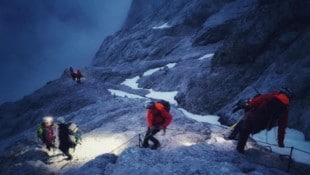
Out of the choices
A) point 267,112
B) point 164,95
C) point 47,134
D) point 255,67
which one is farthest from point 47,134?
point 164,95

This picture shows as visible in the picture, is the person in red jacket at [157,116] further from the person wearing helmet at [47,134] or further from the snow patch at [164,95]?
the snow patch at [164,95]

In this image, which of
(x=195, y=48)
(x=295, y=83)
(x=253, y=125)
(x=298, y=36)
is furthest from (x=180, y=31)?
(x=253, y=125)

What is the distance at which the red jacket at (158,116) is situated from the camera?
15.0m

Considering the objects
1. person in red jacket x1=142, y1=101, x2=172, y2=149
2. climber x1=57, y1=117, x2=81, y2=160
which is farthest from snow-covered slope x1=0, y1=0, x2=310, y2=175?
person in red jacket x1=142, y1=101, x2=172, y2=149

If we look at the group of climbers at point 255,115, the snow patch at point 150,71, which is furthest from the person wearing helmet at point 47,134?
the snow patch at point 150,71

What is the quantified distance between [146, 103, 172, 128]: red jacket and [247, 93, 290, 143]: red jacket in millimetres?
3739

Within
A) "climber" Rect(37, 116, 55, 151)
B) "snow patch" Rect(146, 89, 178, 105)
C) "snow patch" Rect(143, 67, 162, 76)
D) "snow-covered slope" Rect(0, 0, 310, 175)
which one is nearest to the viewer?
"snow-covered slope" Rect(0, 0, 310, 175)

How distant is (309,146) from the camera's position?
626 inches

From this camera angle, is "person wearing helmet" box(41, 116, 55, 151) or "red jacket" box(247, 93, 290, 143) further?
"person wearing helmet" box(41, 116, 55, 151)

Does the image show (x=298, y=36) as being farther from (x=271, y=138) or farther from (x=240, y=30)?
(x=271, y=138)

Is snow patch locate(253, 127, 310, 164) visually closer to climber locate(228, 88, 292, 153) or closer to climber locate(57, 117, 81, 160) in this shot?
climber locate(228, 88, 292, 153)

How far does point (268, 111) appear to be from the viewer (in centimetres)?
1292

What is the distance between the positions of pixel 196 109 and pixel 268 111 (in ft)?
46.5

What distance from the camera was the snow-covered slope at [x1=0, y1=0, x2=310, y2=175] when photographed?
14.3 meters
